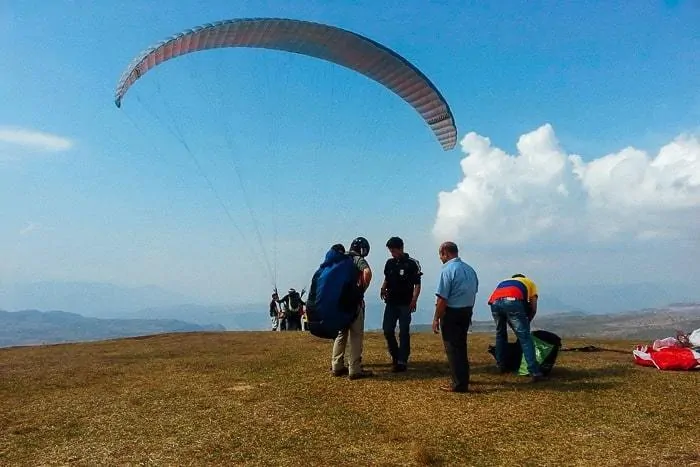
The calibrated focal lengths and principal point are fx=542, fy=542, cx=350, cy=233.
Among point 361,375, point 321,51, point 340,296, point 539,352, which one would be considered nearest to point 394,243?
point 340,296

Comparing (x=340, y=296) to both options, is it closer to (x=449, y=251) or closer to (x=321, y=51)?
(x=449, y=251)

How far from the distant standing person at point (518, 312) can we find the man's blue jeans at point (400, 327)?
1.53m

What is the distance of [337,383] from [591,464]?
466cm

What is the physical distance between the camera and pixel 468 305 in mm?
8469

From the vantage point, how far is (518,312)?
9.08 metres

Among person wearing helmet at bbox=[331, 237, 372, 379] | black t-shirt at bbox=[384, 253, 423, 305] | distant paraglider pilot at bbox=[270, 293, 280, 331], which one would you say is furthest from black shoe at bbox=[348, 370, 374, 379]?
distant paraglider pilot at bbox=[270, 293, 280, 331]

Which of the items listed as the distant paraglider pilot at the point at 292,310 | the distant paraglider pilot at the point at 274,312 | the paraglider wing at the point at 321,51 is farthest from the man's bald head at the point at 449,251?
the distant paraglider pilot at the point at 274,312

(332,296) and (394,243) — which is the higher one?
(394,243)

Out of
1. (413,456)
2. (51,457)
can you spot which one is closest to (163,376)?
(51,457)

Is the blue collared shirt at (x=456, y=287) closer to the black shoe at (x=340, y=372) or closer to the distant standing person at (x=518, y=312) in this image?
the distant standing person at (x=518, y=312)

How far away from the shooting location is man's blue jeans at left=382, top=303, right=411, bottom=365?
32.1 feet

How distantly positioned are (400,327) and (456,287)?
1820 mm

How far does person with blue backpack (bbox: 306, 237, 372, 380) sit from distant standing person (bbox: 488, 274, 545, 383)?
2.30 meters

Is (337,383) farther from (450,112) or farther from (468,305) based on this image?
(450,112)
